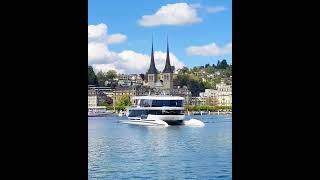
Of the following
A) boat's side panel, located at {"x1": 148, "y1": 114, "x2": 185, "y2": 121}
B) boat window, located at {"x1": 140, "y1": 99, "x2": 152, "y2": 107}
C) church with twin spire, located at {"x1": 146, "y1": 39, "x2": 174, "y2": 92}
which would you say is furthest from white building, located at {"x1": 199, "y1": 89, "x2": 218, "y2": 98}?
boat window, located at {"x1": 140, "y1": 99, "x2": 152, "y2": 107}

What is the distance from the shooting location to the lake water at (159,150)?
9234 mm

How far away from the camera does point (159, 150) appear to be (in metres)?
11.3

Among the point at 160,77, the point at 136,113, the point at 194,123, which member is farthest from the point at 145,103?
the point at 160,77

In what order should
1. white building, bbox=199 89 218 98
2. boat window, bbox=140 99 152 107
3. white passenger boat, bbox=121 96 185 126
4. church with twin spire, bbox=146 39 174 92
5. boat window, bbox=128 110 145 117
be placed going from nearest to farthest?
white building, bbox=199 89 218 98, church with twin spire, bbox=146 39 174 92, white passenger boat, bbox=121 96 185 126, boat window, bbox=140 99 152 107, boat window, bbox=128 110 145 117

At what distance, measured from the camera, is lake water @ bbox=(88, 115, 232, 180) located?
9.23m

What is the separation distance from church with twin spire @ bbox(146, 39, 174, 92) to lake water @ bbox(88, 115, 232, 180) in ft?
4.20

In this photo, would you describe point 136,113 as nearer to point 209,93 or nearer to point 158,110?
point 158,110

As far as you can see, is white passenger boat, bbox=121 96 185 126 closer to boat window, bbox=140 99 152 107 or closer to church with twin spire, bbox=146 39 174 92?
boat window, bbox=140 99 152 107
